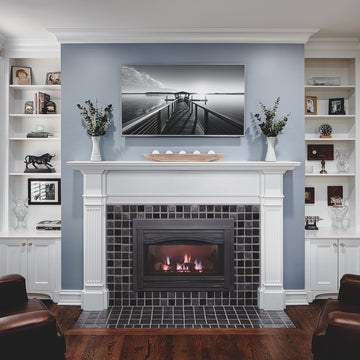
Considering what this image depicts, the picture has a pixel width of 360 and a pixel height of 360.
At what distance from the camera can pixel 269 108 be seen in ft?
10.9

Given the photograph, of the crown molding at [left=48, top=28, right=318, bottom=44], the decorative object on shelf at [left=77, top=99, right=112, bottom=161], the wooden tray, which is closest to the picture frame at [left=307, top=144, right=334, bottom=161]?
the crown molding at [left=48, top=28, right=318, bottom=44]

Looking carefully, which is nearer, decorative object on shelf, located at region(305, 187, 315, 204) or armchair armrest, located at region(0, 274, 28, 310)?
armchair armrest, located at region(0, 274, 28, 310)

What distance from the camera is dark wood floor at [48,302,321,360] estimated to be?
2.46m

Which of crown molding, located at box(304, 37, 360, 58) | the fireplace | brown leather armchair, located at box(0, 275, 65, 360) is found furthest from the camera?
crown molding, located at box(304, 37, 360, 58)

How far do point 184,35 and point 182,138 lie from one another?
0.99 m

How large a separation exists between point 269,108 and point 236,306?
6.47 ft

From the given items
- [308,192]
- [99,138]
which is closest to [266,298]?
[308,192]

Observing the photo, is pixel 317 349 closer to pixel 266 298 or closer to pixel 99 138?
pixel 266 298

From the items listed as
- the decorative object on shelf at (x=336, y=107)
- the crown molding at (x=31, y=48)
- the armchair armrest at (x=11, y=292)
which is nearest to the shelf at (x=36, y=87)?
the crown molding at (x=31, y=48)

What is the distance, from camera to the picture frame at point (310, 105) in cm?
373

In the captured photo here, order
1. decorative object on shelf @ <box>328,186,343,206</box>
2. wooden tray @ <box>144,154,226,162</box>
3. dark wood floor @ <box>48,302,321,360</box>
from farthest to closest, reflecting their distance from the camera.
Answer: decorative object on shelf @ <box>328,186,343,206</box> < wooden tray @ <box>144,154,226,162</box> < dark wood floor @ <box>48,302,321,360</box>

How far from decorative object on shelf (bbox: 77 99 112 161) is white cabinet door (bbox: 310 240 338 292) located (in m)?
2.33

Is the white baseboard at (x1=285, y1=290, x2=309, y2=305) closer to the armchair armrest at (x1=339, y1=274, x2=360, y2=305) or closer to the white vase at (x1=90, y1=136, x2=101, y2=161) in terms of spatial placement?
the armchair armrest at (x1=339, y1=274, x2=360, y2=305)

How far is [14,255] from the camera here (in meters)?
3.35
